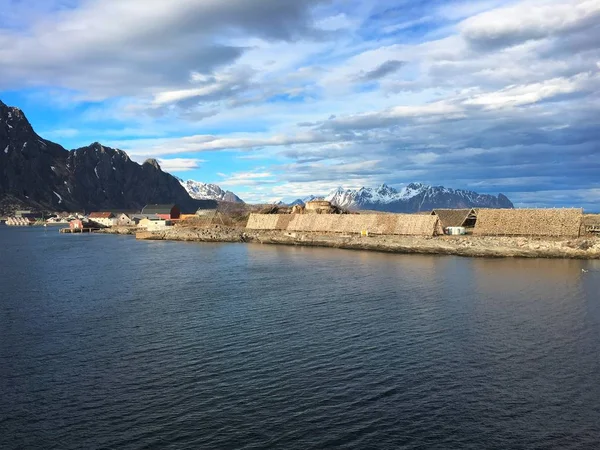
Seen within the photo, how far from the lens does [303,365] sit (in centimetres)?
2105

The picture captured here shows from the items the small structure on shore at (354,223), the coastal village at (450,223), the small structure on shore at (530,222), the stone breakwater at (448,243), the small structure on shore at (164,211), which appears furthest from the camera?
the small structure on shore at (164,211)

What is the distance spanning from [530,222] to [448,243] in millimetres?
11232

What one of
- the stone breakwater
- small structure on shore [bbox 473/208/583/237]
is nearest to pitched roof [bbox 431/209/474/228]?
small structure on shore [bbox 473/208/583/237]

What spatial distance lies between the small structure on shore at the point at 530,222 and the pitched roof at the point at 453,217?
7.04 m

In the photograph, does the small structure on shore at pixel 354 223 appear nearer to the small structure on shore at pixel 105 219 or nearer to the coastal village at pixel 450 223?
the coastal village at pixel 450 223

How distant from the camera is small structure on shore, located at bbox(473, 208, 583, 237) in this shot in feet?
211

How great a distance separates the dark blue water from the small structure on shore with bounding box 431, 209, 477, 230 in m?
38.5

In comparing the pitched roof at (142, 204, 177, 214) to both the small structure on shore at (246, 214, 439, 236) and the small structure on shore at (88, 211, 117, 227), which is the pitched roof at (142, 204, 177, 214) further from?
the small structure on shore at (246, 214, 439, 236)

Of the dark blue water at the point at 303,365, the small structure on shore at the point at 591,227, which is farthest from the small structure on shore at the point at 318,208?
the dark blue water at the point at 303,365

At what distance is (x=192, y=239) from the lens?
341 feet

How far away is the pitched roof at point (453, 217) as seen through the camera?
265ft

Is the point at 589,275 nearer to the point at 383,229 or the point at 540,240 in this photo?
the point at 540,240

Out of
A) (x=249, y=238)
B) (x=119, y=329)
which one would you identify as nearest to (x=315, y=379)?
(x=119, y=329)

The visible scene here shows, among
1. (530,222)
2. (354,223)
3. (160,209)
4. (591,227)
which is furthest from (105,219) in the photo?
(591,227)
